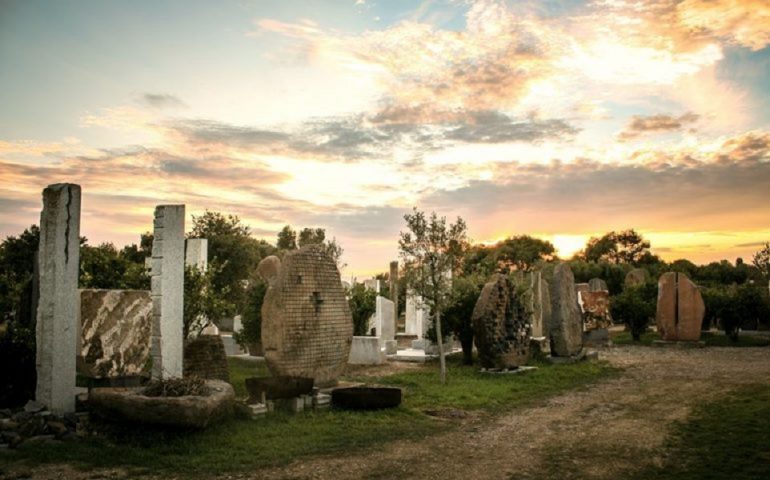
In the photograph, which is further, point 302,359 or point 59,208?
point 302,359

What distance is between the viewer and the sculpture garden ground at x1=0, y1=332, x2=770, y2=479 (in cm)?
810

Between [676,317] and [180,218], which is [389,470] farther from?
[676,317]

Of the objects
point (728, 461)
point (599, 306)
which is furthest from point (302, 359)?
point (599, 306)

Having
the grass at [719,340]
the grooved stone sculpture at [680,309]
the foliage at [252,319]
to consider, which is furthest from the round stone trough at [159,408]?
the grass at [719,340]

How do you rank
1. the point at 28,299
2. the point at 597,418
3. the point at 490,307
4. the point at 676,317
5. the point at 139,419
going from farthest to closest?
the point at 676,317 → the point at 490,307 → the point at 28,299 → the point at 597,418 → the point at 139,419

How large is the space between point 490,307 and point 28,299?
1097 cm

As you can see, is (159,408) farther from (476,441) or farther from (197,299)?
(197,299)

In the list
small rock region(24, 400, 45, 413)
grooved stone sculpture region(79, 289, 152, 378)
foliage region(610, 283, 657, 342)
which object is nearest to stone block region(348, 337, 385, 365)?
grooved stone sculpture region(79, 289, 152, 378)

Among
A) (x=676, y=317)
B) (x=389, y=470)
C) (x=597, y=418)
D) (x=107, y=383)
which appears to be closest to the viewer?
(x=389, y=470)

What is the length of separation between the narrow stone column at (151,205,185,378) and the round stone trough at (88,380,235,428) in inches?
57.7

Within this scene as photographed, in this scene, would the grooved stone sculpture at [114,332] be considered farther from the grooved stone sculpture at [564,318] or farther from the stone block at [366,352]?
the grooved stone sculpture at [564,318]

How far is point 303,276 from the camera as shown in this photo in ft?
45.4

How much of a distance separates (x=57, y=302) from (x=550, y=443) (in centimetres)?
813

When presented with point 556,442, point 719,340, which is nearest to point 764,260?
point 719,340
